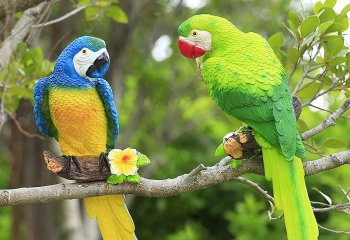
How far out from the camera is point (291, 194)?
5.59 ft

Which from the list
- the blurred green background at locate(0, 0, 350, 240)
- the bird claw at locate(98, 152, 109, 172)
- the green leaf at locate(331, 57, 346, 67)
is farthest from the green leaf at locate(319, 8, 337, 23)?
the blurred green background at locate(0, 0, 350, 240)

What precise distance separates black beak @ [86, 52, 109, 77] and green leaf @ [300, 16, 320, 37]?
0.69 m

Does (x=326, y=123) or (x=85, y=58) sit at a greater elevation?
(x=85, y=58)

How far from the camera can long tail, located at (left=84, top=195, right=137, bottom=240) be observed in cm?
193

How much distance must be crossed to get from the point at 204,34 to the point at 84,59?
0.37 metres

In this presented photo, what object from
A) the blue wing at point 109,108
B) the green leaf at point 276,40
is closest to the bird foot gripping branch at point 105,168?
the blue wing at point 109,108

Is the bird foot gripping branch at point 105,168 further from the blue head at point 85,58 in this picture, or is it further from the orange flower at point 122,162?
the blue head at point 85,58

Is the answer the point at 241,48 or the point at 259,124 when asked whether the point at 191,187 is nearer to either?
the point at 259,124

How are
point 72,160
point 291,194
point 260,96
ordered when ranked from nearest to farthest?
point 291,194, point 260,96, point 72,160

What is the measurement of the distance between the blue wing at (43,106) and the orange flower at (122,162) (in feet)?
0.89

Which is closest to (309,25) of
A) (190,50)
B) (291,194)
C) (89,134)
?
(190,50)

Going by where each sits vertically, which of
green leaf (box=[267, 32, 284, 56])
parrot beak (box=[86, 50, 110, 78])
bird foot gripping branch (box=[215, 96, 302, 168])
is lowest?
bird foot gripping branch (box=[215, 96, 302, 168])

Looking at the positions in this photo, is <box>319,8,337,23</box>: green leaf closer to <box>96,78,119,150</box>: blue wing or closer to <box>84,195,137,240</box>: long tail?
<box>96,78,119,150</box>: blue wing

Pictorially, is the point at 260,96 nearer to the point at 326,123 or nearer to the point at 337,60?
the point at 326,123
